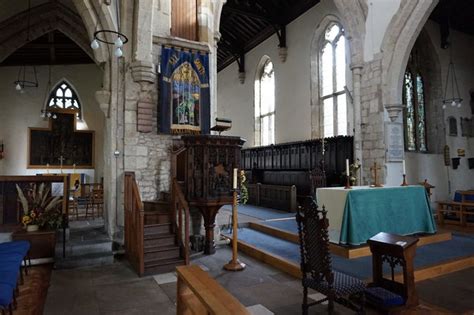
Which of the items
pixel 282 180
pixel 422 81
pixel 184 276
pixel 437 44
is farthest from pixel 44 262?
pixel 437 44

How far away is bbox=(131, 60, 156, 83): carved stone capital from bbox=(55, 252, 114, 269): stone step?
2714mm

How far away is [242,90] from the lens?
48.1 feet

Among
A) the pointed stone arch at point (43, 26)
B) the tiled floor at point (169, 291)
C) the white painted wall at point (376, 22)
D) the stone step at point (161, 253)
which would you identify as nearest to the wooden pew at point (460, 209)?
the tiled floor at point (169, 291)

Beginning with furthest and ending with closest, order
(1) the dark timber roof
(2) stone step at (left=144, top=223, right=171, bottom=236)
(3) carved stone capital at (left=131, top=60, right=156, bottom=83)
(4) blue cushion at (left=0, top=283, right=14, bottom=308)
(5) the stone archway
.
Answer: (1) the dark timber roof, (5) the stone archway, (3) carved stone capital at (left=131, top=60, right=156, bottom=83), (2) stone step at (left=144, top=223, right=171, bottom=236), (4) blue cushion at (left=0, top=283, right=14, bottom=308)

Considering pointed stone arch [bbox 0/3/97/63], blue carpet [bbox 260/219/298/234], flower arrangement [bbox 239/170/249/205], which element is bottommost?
blue carpet [bbox 260/219/298/234]

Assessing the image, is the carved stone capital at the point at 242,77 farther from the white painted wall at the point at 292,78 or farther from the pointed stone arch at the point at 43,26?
the pointed stone arch at the point at 43,26

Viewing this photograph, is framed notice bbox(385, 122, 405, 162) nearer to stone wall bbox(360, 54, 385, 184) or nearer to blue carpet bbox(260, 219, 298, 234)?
stone wall bbox(360, 54, 385, 184)

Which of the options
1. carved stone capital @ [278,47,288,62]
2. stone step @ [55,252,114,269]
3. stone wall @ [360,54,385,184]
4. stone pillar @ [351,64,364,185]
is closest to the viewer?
stone step @ [55,252,114,269]

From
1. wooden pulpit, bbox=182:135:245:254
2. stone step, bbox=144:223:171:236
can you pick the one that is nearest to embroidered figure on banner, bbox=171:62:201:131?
wooden pulpit, bbox=182:135:245:254

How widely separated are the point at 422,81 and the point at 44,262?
10593 millimetres

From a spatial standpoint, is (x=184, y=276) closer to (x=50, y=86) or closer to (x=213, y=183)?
(x=213, y=183)

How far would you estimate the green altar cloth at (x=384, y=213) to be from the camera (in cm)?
406

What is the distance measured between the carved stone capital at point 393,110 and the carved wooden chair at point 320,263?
499 cm

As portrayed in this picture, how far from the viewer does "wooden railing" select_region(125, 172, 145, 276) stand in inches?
150
